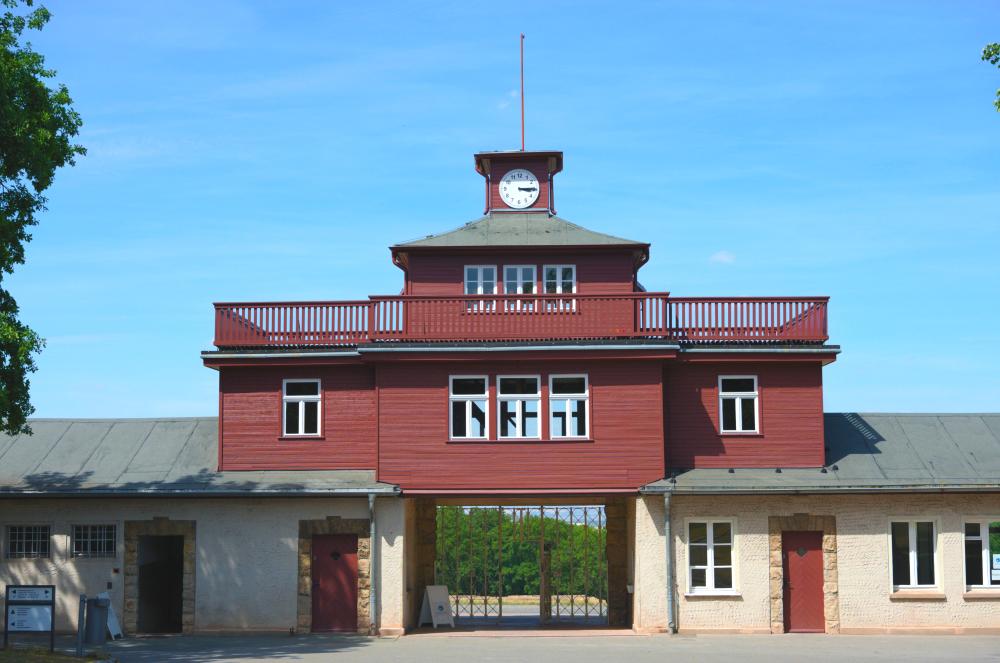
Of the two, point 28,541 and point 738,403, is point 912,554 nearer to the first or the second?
point 738,403

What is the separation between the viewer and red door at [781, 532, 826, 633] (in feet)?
87.3

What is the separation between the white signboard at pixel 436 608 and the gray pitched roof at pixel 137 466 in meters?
3.54

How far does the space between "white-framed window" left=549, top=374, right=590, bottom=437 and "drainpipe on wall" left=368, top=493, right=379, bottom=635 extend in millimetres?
4334

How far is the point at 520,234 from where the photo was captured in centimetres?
3070

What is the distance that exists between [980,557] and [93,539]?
768 inches

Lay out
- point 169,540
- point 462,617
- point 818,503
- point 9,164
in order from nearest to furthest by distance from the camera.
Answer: point 9,164, point 818,503, point 169,540, point 462,617

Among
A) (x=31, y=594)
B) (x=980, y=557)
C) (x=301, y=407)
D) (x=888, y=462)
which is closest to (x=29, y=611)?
(x=31, y=594)

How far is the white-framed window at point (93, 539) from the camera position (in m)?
27.4

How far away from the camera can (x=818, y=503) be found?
2672cm

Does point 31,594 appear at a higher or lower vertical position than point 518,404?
lower

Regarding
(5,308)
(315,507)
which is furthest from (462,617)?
(5,308)

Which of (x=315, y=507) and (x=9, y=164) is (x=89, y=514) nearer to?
(x=315, y=507)

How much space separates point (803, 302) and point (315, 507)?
39.0 feet

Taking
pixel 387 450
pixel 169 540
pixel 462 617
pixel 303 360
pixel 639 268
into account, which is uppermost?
pixel 639 268
